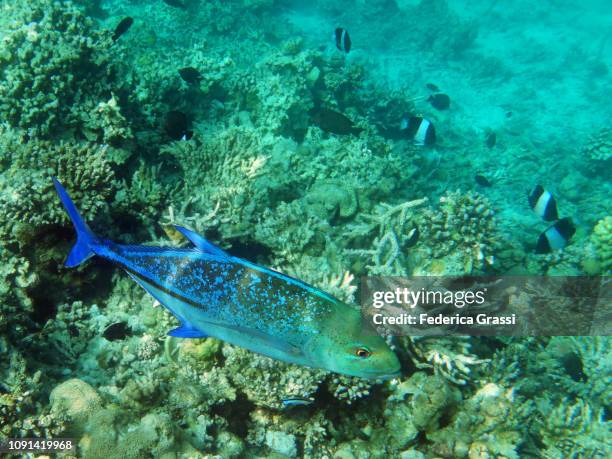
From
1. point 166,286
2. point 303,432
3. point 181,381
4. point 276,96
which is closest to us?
point 166,286

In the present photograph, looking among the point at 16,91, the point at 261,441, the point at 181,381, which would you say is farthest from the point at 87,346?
the point at 16,91

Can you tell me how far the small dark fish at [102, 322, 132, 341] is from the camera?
3.67m

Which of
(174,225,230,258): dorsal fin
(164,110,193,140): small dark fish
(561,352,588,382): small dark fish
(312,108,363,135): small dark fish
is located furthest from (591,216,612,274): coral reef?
(174,225,230,258): dorsal fin

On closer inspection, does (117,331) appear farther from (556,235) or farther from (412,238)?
(556,235)

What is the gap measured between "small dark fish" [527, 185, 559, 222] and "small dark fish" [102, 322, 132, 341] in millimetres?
6287

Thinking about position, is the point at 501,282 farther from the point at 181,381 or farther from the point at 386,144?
the point at 386,144

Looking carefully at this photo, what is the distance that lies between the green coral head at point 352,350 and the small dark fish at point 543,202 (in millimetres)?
5820

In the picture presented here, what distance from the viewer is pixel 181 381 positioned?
3.17m

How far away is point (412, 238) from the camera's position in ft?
17.1

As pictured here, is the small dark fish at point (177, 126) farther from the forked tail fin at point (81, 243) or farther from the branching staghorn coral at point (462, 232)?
the branching staghorn coral at point (462, 232)

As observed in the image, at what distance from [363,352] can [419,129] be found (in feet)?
22.3

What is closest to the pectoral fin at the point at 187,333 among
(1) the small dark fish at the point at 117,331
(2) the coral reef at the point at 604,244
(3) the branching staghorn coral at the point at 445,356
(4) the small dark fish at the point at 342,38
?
(1) the small dark fish at the point at 117,331

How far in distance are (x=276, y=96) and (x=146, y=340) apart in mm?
6352

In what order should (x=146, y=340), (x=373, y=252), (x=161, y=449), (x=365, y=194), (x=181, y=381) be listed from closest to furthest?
(x=161, y=449) → (x=181, y=381) → (x=146, y=340) → (x=373, y=252) → (x=365, y=194)
